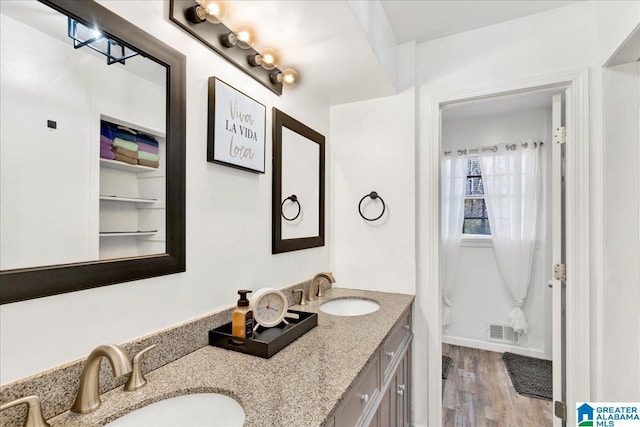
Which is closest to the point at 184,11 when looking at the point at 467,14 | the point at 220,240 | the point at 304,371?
the point at 220,240

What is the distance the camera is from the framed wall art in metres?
1.15

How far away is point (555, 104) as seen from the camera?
1787mm

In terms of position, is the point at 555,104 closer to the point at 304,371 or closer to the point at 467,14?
the point at 467,14

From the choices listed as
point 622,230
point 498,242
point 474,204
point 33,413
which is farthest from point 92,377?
point 474,204

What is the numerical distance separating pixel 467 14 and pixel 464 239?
217 centimetres

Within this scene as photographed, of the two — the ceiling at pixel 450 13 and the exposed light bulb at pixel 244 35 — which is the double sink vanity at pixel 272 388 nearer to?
the exposed light bulb at pixel 244 35

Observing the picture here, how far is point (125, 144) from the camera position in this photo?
88 cm

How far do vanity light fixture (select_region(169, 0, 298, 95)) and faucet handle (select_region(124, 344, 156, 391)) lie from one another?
1006 mm

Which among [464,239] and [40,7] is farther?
[464,239]

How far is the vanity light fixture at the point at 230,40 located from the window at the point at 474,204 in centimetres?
244

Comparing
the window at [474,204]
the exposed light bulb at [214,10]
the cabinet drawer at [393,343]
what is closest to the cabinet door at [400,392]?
the cabinet drawer at [393,343]

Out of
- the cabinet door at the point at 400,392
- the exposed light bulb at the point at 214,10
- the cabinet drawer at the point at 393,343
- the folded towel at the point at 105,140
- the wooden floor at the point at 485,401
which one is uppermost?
the exposed light bulb at the point at 214,10

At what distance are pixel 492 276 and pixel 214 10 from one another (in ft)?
10.6

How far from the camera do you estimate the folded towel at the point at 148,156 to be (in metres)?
0.92
